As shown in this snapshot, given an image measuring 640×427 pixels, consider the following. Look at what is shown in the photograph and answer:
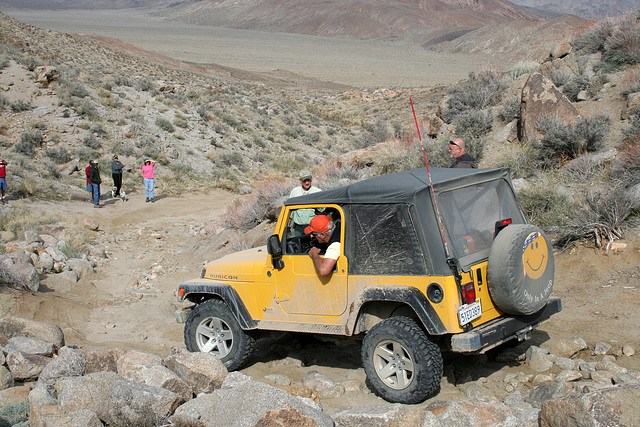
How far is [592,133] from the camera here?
10922mm

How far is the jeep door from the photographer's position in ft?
16.9

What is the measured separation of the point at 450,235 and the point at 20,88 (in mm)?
26097

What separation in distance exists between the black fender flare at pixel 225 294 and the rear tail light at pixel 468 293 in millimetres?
2255

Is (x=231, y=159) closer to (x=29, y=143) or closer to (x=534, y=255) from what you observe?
(x=29, y=143)

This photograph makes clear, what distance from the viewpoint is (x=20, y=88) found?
25.4 metres

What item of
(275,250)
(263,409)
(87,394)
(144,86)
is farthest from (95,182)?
(144,86)

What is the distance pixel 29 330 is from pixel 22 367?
4.11ft

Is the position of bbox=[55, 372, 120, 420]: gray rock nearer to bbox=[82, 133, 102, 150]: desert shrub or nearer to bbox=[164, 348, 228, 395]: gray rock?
bbox=[164, 348, 228, 395]: gray rock

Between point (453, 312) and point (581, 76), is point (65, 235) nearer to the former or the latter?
point (453, 312)

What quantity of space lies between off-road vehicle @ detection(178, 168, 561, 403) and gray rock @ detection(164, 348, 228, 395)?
749 millimetres

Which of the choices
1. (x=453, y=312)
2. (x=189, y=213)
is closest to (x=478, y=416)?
→ (x=453, y=312)

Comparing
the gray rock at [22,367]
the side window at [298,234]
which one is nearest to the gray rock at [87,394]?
the gray rock at [22,367]

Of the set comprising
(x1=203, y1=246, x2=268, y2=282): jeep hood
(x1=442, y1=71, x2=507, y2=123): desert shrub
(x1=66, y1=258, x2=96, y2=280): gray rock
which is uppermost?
(x1=442, y1=71, x2=507, y2=123): desert shrub

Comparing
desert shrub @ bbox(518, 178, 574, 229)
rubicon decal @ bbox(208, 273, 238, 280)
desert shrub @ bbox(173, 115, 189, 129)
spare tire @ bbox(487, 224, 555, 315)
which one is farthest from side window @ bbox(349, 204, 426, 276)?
desert shrub @ bbox(173, 115, 189, 129)
